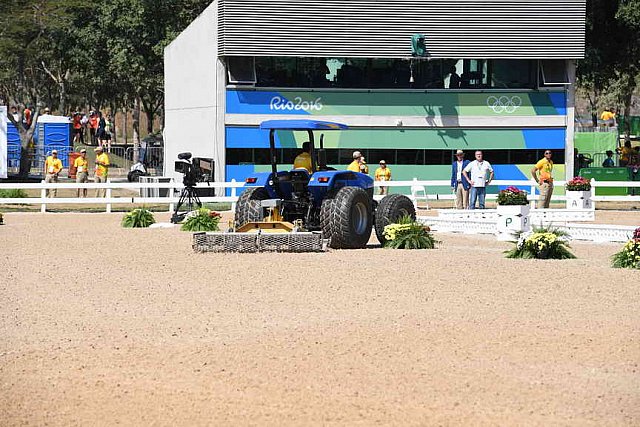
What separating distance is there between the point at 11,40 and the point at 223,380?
43404mm

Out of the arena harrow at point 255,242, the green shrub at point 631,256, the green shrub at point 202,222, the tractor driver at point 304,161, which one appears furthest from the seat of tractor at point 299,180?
the green shrub at point 631,256

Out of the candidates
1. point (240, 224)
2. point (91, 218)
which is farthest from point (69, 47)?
point (240, 224)

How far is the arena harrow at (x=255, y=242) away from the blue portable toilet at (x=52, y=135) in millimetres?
39693

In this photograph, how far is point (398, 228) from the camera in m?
22.0

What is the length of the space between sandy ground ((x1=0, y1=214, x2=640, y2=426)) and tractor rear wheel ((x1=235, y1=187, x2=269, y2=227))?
1.44 meters

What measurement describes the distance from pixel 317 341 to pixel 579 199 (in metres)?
22.1

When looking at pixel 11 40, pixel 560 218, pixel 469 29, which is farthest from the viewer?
pixel 11 40

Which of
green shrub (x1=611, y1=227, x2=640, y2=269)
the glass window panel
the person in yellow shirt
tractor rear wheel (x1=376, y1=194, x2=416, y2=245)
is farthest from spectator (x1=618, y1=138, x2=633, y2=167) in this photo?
green shrub (x1=611, y1=227, x2=640, y2=269)

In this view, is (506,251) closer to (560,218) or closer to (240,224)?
(240,224)

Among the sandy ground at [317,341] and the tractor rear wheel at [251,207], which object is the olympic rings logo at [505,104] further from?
the sandy ground at [317,341]

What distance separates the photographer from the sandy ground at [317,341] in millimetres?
9531

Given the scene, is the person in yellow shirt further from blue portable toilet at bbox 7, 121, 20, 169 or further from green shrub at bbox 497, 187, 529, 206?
blue portable toilet at bbox 7, 121, 20, 169

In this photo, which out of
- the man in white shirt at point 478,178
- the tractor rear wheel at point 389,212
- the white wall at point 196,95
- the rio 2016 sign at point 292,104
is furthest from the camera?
the rio 2016 sign at point 292,104

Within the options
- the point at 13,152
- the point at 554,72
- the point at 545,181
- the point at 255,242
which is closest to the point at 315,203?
the point at 255,242
